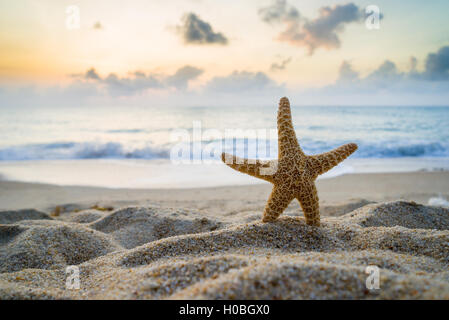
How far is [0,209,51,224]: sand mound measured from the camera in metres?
4.84

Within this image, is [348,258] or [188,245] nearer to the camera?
[348,258]

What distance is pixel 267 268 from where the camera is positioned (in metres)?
2.03

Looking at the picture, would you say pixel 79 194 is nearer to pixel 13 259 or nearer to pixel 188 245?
pixel 13 259

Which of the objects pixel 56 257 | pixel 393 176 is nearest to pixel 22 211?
pixel 56 257

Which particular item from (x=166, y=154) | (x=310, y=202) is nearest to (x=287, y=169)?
(x=310, y=202)

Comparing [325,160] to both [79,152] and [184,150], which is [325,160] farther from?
[79,152]

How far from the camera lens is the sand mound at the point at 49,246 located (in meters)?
3.08

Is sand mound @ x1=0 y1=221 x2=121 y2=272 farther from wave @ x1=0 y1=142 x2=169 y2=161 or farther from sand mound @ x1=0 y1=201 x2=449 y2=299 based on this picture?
wave @ x1=0 y1=142 x2=169 y2=161

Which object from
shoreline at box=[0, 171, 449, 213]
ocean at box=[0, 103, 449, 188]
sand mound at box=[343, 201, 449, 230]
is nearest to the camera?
sand mound at box=[343, 201, 449, 230]

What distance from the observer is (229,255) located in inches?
96.5

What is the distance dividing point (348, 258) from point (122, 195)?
585 centimetres

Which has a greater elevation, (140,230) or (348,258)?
(348,258)

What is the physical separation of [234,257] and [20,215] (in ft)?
14.5

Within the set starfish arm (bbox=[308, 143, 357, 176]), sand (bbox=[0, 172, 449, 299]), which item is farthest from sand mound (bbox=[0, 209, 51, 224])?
starfish arm (bbox=[308, 143, 357, 176])
